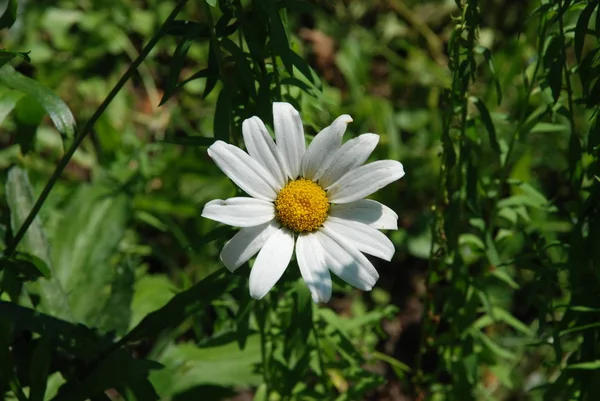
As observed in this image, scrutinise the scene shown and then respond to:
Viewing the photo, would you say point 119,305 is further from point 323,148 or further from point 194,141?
point 323,148

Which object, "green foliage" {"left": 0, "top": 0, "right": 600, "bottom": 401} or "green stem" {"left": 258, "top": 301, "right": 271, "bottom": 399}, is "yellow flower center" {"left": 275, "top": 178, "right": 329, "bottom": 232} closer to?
"green foliage" {"left": 0, "top": 0, "right": 600, "bottom": 401}

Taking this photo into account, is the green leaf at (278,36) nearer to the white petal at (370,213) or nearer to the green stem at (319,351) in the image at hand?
the white petal at (370,213)

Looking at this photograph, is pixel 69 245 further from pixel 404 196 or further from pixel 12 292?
pixel 404 196

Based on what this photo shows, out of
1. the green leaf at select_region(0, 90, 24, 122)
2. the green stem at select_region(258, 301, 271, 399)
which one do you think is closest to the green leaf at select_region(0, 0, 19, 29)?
the green leaf at select_region(0, 90, 24, 122)

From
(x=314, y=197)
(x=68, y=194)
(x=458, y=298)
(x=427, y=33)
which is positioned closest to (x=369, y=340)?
(x=458, y=298)

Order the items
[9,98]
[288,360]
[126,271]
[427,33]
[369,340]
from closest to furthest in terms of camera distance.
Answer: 1. [9,98]
2. [288,360]
3. [126,271]
4. [369,340]
5. [427,33]

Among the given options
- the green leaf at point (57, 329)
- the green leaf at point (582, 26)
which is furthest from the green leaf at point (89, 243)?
the green leaf at point (582, 26)
